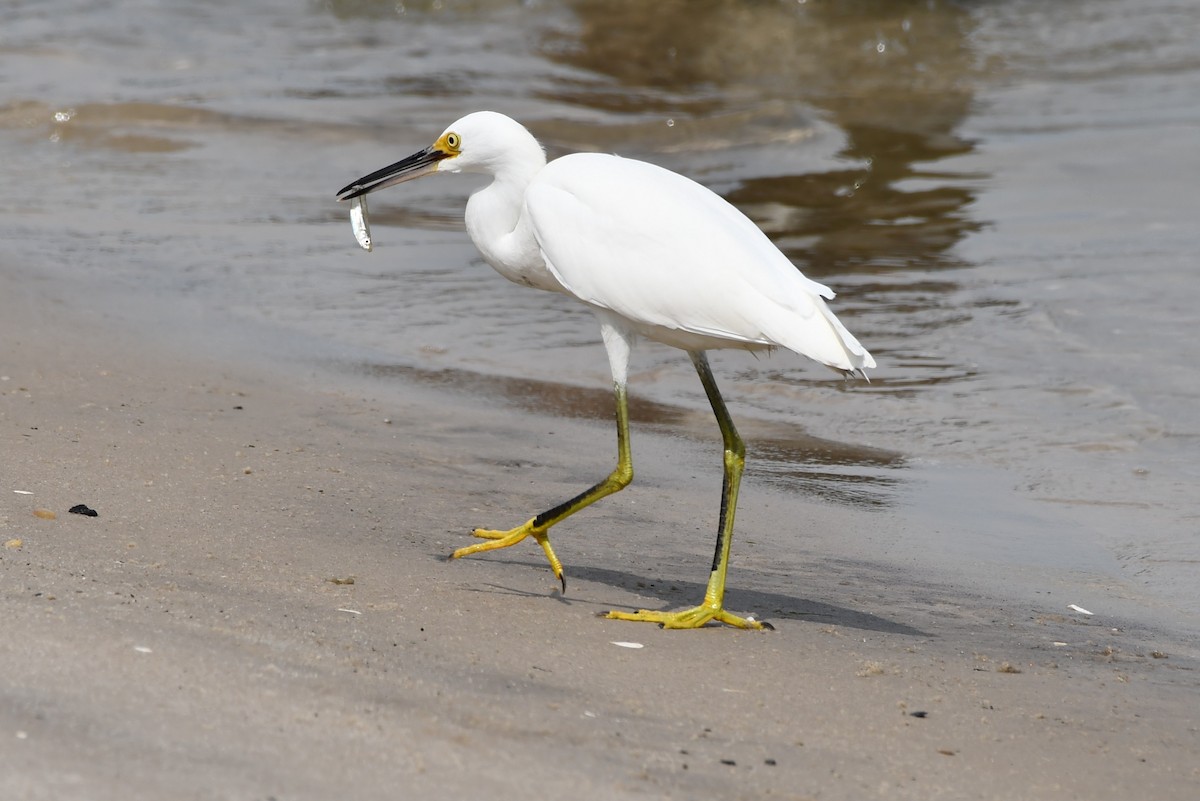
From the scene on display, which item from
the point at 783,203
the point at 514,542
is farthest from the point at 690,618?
the point at 783,203

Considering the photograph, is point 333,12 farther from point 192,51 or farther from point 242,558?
point 242,558

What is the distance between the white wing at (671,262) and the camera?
163 inches

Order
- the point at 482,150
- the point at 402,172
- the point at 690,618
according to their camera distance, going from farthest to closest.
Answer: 1. the point at 402,172
2. the point at 482,150
3. the point at 690,618

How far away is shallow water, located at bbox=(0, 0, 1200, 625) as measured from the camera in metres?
6.22

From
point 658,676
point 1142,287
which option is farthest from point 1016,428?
point 658,676

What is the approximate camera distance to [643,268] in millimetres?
4246

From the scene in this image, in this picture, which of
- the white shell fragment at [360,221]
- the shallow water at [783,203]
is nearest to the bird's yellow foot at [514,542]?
the white shell fragment at [360,221]

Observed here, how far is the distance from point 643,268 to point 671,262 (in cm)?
9

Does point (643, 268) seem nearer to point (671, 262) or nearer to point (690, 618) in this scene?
point (671, 262)

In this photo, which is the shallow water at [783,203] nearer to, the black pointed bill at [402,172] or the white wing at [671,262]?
the white wing at [671,262]

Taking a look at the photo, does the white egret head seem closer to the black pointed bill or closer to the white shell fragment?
the black pointed bill

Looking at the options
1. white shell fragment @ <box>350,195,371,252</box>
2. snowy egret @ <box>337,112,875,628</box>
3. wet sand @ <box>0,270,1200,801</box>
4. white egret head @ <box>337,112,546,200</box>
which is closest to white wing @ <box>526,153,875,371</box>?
snowy egret @ <box>337,112,875,628</box>

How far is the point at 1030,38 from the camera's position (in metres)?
17.1

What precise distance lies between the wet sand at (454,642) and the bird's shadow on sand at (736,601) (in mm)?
14
